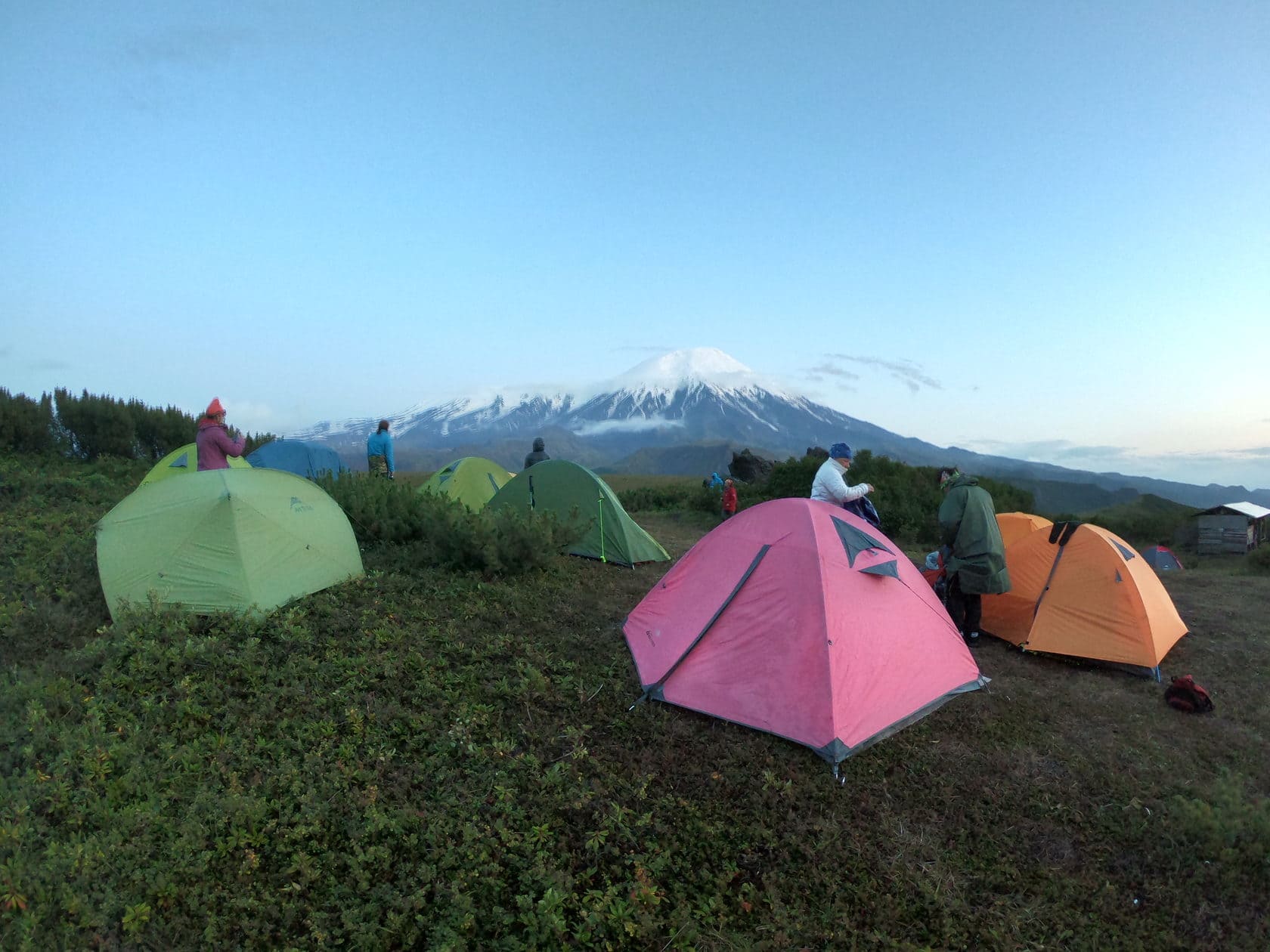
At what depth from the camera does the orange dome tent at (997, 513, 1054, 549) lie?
827 centimetres

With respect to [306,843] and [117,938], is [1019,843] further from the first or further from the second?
[117,938]

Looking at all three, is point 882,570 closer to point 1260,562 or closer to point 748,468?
point 1260,562

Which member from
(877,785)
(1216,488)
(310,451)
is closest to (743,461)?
(310,451)

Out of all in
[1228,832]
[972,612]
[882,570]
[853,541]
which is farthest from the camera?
[972,612]

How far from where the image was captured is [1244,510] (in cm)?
2083

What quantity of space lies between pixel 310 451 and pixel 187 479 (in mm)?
9939

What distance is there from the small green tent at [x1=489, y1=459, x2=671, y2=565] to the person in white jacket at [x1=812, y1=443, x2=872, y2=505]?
3.87 m

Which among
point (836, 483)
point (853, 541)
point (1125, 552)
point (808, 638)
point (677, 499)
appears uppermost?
point (836, 483)

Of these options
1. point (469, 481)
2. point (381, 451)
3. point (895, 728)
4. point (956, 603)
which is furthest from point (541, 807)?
point (381, 451)

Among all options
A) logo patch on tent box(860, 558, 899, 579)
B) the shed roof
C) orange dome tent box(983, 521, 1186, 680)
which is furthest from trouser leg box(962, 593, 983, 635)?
the shed roof

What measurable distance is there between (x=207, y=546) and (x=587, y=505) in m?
5.49

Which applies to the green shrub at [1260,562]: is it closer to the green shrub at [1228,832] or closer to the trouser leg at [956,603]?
the trouser leg at [956,603]

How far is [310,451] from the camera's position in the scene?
53.0 feet

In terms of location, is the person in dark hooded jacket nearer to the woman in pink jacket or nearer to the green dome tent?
the woman in pink jacket
